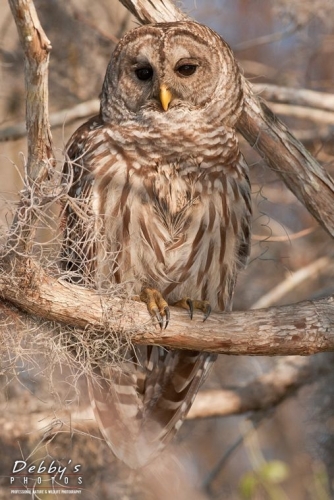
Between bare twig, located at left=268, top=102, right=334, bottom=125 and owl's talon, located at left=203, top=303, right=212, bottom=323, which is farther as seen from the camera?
bare twig, located at left=268, top=102, right=334, bottom=125

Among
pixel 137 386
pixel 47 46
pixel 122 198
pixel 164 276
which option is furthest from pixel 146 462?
pixel 47 46

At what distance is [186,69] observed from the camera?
3859mm

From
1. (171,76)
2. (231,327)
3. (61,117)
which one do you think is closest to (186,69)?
(171,76)

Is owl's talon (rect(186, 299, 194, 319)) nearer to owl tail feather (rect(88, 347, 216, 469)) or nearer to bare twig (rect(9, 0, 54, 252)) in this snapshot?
owl tail feather (rect(88, 347, 216, 469))

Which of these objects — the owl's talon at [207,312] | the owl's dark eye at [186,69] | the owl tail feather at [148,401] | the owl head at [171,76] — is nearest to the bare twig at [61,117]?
the owl head at [171,76]

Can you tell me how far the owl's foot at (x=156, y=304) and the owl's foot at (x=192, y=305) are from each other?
128mm

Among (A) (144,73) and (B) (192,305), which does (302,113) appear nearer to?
(A) (144,73)

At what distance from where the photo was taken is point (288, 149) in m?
3.97

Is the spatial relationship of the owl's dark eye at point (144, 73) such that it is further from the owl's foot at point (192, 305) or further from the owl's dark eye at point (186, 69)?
the owl's foot at point (192, 305)

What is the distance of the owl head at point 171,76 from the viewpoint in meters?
3.78

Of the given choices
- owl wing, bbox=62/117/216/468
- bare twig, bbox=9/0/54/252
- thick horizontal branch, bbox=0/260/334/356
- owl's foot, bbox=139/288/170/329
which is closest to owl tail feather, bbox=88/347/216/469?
owl wing, bbox=62/117/216/468

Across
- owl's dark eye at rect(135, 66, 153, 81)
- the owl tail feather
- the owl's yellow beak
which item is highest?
owl's dark eye at rect(135, 66, 153, 81)

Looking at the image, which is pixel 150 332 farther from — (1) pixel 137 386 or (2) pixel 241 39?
(2) pixel 241 39

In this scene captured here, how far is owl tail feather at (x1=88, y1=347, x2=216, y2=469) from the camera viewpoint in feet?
13.3
